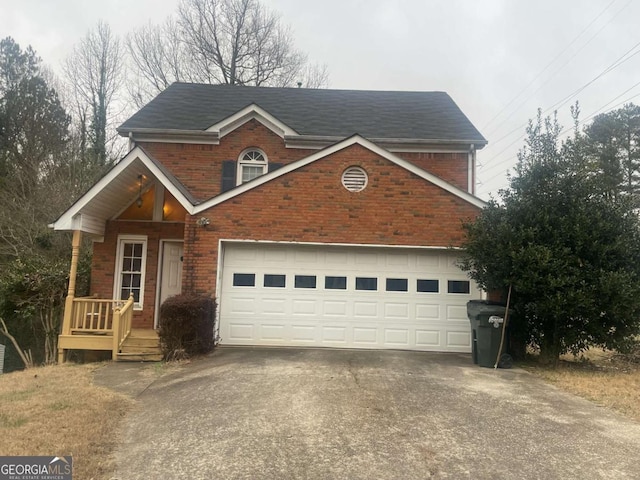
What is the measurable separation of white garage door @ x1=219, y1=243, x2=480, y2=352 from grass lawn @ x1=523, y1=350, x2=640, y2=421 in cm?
221

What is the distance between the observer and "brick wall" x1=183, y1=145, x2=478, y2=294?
10.3m

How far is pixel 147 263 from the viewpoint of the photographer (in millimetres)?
12156

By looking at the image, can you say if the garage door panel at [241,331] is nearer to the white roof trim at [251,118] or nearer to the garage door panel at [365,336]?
the garage door panel at [365,336]

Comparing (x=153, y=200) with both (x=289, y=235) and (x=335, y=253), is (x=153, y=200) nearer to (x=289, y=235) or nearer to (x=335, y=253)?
(x=289, y=235)

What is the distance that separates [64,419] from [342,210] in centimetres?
688

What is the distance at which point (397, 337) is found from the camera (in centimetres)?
1034

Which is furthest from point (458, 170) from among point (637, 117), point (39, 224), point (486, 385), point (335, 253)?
point (637, 117)

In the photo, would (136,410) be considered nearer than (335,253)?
Yes

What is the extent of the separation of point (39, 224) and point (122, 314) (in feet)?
40.6

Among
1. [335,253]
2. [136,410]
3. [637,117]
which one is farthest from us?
[637,117]

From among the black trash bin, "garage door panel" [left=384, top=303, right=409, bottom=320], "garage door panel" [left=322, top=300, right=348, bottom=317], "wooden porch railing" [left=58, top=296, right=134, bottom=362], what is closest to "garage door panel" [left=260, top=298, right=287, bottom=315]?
"garage door panel" [left=322, top=300, right=348, bottom=317]

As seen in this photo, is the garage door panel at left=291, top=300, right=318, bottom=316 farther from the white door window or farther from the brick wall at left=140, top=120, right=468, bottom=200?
the brick wall at left=140, top=120, right=468, bottom=200

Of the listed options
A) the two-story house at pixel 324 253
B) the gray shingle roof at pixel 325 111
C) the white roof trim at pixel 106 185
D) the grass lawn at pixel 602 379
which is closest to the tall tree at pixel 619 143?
the gray shingle roof at pixel 325 111

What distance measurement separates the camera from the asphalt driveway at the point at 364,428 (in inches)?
159
